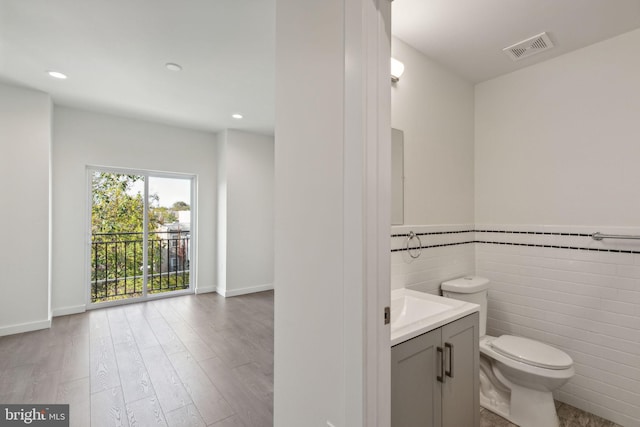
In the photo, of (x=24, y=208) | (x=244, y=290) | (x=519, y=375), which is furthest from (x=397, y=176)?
(x=24, y=208)

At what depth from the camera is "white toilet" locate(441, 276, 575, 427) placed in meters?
1.77

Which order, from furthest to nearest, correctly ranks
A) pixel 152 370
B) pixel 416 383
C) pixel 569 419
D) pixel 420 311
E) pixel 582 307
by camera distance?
pixel 152 370, pixel 582 307, pixel 569 419, pixel 420 311, pixel 416 383

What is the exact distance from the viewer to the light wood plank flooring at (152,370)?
6.31 feet

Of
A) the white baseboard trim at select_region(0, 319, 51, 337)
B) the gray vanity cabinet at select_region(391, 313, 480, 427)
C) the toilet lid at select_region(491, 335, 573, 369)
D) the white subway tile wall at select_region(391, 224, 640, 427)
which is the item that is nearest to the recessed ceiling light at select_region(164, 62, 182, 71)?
the white subway tile wall at select_region(391, 224, 640, 427)

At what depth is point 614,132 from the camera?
2.01m

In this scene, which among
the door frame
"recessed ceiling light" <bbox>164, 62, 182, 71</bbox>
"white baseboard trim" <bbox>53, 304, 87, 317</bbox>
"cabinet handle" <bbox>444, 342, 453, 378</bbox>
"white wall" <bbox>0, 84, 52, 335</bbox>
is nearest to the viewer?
"cabinet handle" <bbox>444, 342, 453, 378</bbox>

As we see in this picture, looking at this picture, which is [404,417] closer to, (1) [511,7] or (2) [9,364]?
(1) [511,7]

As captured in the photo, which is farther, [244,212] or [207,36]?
[244,212]

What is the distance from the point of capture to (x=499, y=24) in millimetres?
1910

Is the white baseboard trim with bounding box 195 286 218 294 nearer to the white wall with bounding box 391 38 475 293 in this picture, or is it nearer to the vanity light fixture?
the white wall with bounding box 391 38 475 293

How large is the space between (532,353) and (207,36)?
3.15 meters

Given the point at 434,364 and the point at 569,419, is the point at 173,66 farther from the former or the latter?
the point at 569,419

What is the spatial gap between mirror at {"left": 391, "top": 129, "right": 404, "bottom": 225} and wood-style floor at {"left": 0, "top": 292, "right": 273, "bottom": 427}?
1.55 m

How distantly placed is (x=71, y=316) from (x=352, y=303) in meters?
4.29
